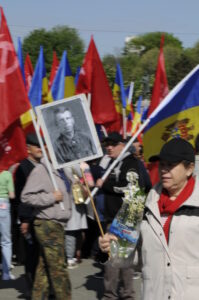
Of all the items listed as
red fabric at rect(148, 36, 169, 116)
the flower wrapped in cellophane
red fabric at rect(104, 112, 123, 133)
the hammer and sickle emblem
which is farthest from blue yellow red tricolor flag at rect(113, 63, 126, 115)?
the flower wrapped in cellophane

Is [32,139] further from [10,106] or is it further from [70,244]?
[70,244]

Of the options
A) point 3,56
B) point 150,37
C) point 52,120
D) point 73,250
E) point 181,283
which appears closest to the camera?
point 181,283

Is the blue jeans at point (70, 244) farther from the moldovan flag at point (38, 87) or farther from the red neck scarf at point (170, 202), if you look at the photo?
the red neck scarf at point (170, 202)

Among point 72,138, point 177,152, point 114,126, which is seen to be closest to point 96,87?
point 114,126

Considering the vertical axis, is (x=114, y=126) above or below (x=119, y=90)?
below

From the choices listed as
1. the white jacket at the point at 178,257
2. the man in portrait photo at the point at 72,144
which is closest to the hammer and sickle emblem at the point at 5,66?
the man in portrait photo at the point at 72,144

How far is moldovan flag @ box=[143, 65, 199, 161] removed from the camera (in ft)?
19.3

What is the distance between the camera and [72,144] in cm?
564

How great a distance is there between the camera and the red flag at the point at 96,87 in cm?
920

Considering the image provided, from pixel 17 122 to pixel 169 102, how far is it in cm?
171

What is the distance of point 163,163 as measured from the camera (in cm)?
349

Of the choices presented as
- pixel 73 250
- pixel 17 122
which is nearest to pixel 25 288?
pixel 73 250

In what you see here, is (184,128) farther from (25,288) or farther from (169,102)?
(25,288)

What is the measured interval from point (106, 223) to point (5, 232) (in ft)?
3.85
